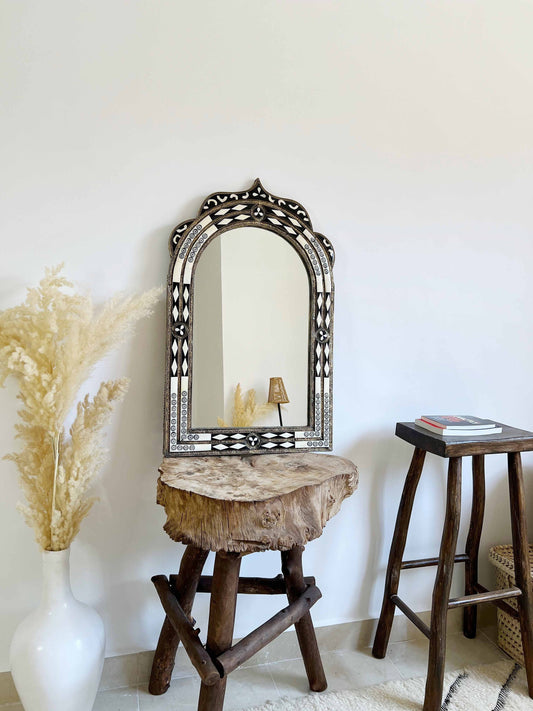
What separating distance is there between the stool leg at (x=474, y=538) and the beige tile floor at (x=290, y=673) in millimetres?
79

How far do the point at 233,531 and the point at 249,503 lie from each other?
8 cm

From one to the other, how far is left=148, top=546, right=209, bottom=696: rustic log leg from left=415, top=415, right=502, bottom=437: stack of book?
827 mm

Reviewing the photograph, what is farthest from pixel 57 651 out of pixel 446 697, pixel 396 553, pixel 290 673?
pixel 446 697

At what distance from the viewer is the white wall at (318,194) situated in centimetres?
161

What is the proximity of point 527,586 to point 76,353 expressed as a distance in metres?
1.60

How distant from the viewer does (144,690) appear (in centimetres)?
168

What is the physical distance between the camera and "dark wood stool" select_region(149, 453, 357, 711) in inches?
48.5

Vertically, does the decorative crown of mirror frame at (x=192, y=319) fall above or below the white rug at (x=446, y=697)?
above

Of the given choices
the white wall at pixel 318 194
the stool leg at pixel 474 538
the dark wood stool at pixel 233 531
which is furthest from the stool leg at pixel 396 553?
the dark wood stool at pixel 233 531

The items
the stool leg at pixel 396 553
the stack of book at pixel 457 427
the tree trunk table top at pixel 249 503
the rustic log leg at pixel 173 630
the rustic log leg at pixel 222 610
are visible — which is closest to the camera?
the tree trunk table top at pixel 249 503

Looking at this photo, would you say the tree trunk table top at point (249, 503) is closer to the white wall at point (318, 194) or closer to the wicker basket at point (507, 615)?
the white wall at point (318, 194)

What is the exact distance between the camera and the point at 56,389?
1.38m

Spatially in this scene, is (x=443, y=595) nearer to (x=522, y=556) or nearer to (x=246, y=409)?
(x=522, y=556)

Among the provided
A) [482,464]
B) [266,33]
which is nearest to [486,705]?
[482,464]
